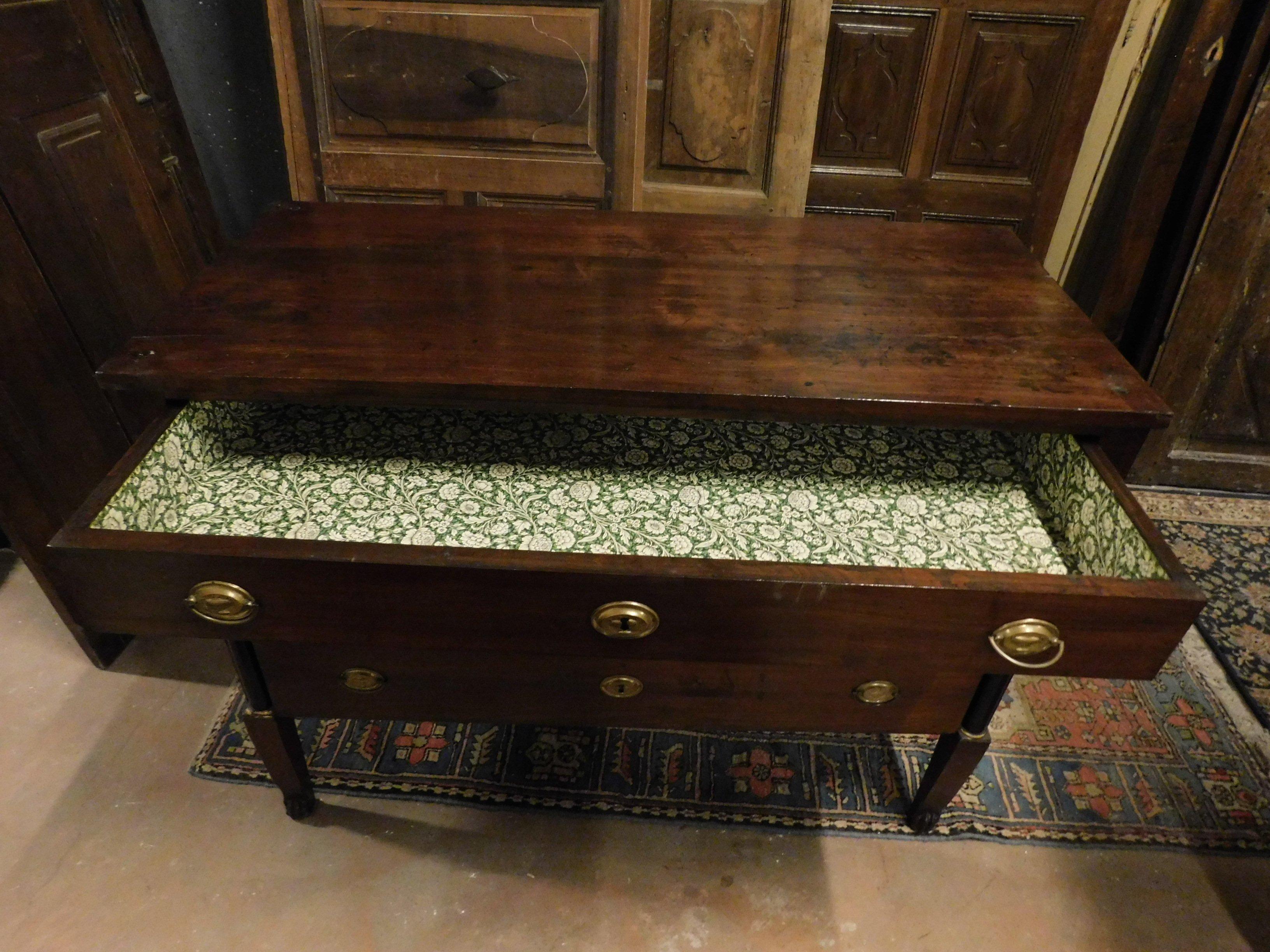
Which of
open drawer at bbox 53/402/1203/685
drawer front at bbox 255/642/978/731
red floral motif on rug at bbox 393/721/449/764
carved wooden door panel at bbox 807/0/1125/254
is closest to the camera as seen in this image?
open drawer at bbox 53/402/1203/685

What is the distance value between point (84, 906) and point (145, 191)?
42.9 inches

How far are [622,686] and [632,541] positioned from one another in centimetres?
17

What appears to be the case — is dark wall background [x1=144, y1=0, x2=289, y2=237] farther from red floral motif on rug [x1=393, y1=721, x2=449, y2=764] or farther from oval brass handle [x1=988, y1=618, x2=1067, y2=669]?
oval brass handle [x1=988, y1=618, x2=1067, y2=669]

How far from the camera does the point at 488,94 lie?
1.47 metres

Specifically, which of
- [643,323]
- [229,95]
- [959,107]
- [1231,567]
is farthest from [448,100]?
[1231,567]

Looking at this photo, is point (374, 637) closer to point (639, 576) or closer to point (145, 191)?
point (639, 576)

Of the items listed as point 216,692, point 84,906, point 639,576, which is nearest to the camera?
point 639,576

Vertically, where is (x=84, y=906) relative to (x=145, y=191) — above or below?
below

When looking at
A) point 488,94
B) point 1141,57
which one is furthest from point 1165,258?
point 488,94

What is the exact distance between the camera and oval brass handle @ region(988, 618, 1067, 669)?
31.2 inches

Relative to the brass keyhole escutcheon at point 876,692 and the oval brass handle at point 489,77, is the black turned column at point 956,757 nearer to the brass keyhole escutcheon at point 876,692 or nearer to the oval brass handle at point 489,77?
the brass keyhole escutcheon at point 876,692

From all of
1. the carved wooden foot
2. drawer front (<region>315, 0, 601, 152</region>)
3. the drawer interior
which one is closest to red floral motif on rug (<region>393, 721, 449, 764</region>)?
the carved wooden foot

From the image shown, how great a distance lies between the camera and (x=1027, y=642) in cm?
80

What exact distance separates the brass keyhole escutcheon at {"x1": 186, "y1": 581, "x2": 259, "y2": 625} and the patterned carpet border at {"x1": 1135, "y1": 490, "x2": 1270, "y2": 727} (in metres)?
1.41
